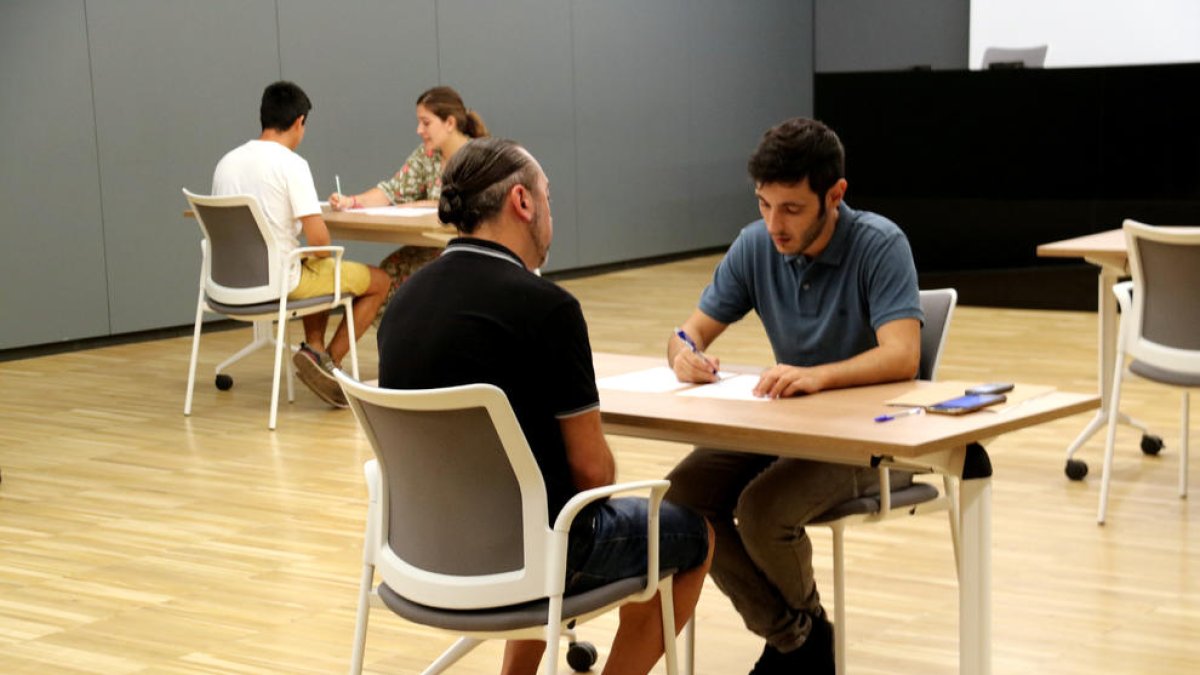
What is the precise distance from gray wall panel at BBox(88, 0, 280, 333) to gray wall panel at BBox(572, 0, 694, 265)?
2.95m

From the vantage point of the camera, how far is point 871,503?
10.8 ft

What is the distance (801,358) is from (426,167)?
443 cm

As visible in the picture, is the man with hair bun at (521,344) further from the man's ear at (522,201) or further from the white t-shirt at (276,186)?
the white t-shirt at (276,186)

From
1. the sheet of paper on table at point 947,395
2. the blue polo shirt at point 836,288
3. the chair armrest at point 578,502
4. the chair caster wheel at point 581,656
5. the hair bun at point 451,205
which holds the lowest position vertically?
the chair caster wheel at point 581,656

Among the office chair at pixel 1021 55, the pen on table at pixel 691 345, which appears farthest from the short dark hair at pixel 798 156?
the office chair at pixel 1021 55

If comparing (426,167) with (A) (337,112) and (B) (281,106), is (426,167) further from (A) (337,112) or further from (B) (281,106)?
(A) (337,112)

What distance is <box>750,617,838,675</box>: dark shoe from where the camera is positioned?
3.42 m

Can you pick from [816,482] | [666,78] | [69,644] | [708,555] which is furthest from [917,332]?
[666,78]

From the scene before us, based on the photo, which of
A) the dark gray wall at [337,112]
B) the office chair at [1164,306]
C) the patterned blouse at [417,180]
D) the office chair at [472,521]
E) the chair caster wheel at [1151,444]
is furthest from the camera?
the dark gray wall at [337,112]

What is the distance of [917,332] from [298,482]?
2.93 meters

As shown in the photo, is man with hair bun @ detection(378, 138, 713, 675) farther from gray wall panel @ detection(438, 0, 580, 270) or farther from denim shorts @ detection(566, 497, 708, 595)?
gray wall panel @ detection(438, 0, 580, 270)

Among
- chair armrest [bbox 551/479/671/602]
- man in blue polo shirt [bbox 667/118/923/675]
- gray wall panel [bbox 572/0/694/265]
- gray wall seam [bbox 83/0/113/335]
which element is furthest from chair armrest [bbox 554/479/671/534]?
gray wall panel [bbox 572/0/694/265]

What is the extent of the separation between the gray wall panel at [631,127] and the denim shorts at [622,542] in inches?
344

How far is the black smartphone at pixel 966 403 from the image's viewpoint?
290cm
